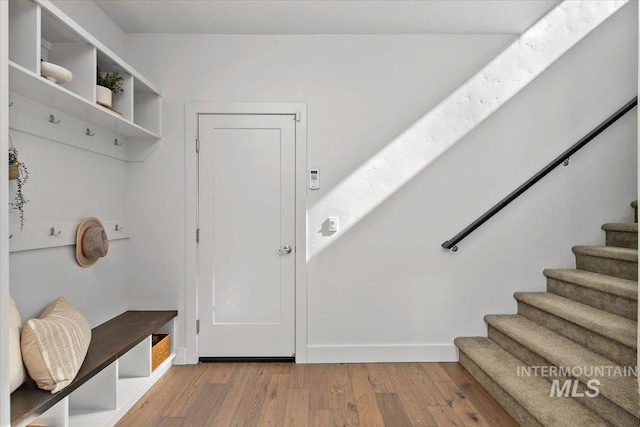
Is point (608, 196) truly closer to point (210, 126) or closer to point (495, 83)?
point (495, 83)

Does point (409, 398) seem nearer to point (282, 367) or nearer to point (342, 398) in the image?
point (342, 398)

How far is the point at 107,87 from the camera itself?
2670mm

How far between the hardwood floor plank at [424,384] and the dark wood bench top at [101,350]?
1789 mm

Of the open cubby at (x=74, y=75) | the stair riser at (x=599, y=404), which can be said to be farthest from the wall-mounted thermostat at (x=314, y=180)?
the stair riser at (x=599, y=404)

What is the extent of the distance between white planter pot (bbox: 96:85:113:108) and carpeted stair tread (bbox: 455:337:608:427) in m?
2.81

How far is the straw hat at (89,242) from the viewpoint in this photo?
2596mm

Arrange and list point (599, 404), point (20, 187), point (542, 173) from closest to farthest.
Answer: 1. point (599, 404)
2. point (20, 187)
3. point (542, 173)

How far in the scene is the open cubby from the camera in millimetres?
1845

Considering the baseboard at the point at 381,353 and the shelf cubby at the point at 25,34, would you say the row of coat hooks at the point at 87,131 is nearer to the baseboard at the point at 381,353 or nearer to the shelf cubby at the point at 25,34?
the shelf cubby at the point at 25,34

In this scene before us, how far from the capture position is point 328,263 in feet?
10.9

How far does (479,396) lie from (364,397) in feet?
2.35

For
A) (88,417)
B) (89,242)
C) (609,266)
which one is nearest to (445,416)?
(609,266)

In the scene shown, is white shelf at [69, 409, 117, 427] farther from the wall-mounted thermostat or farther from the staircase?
the staircase

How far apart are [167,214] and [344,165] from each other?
56.0 inches
